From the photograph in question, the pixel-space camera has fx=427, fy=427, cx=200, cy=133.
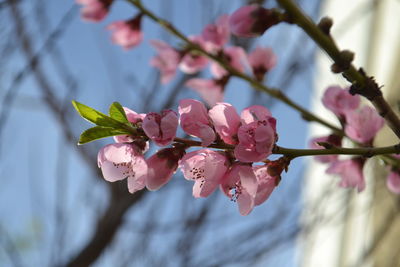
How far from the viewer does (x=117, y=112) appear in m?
0.51

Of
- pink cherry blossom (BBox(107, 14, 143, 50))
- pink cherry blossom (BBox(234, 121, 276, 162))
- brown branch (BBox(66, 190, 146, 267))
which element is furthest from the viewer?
brown branch (BBox(66, 190, 146, 267))

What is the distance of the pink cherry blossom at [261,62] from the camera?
3.59 feet

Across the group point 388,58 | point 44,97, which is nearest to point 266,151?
point 44,97

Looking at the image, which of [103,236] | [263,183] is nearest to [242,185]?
[263,183]

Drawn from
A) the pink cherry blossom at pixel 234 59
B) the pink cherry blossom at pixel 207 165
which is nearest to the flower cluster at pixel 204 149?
the pink cherry blossom at pixel 207 165

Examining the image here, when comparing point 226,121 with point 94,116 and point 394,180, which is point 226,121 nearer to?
point 94,116

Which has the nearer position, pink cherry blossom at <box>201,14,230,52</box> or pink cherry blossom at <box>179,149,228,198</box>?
pink cherry blossom at <box>179,149,228,198</box>

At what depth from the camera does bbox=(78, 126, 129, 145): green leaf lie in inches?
19.9

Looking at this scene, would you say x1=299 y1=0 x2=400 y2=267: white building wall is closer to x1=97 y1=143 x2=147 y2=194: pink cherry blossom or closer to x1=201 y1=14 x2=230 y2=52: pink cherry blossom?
x1=201 y1=14 x2=230 y2=52: pink cherry blossom

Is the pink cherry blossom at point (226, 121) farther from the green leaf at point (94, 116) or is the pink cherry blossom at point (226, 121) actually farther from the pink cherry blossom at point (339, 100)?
the pink cherry blossom at point (339, 100)

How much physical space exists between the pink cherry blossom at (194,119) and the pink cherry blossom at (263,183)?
0.10 m

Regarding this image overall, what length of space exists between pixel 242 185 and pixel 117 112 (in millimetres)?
180

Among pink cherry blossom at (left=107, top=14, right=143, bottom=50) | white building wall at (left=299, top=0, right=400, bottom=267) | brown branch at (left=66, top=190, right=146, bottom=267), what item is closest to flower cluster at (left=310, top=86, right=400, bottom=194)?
pink cherry blossom at (left=107, top=14, right=143, bottom=50)

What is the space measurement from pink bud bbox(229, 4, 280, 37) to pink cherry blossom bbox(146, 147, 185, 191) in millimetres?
204
